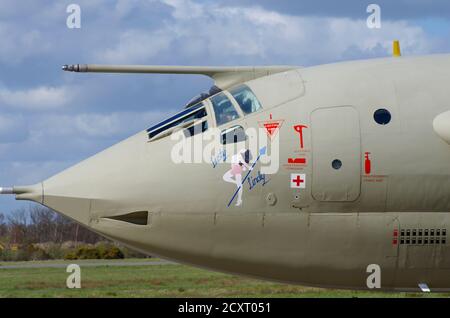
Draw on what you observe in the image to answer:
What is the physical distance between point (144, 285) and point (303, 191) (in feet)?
65.6

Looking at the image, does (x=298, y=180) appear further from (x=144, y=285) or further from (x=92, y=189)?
(x=144, y=285)

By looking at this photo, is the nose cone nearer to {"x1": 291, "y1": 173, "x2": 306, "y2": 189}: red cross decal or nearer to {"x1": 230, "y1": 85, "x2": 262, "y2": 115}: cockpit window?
{"x1": 230, "y1": 85, "x2": 262, "y2": 115}: cockpit window

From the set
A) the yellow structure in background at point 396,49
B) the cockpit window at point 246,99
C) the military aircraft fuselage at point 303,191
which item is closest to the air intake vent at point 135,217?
the military aircraft fuselage at point 303,191

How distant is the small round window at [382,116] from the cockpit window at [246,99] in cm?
158

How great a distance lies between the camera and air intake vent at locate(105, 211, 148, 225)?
484 inches

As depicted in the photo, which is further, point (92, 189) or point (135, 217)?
point (135, 217)

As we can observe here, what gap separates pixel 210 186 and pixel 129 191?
3.52ft

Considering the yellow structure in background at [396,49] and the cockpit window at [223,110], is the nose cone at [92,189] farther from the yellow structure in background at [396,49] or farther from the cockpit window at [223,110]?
the yellow structure in background at [396,49]

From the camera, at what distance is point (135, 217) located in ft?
40.5

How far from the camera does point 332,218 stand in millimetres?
12375

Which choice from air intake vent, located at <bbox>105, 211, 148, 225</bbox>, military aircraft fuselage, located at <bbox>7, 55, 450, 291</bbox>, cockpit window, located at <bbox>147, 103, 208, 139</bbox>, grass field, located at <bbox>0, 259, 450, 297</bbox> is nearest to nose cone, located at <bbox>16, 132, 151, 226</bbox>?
military aircraft fuselage, located at <bbox>7, 55, 450, 291</bbox>

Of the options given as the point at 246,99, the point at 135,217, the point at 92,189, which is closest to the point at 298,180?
the point at 246,99

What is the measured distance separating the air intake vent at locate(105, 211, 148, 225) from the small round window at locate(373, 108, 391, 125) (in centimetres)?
334

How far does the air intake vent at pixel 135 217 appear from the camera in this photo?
1229 cm
